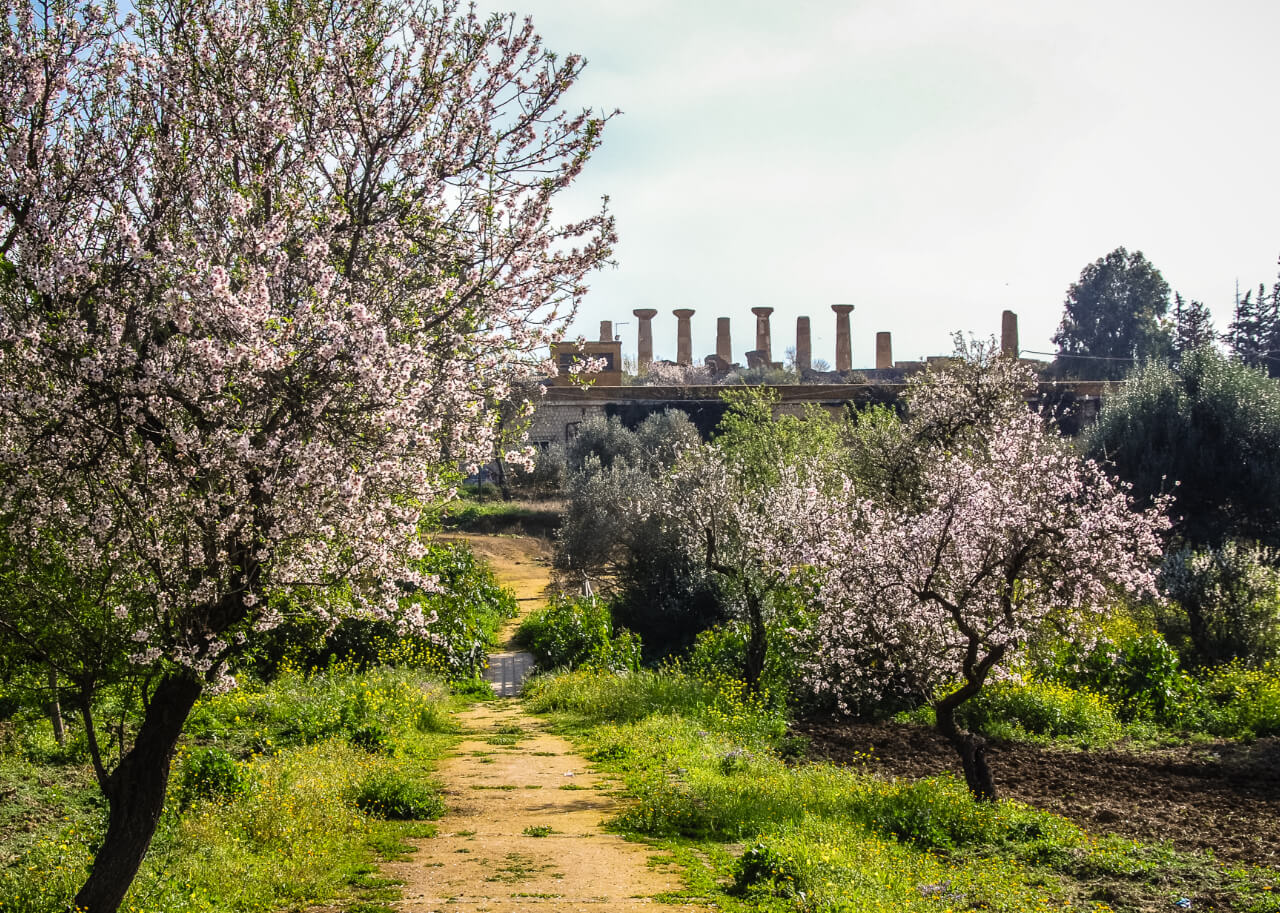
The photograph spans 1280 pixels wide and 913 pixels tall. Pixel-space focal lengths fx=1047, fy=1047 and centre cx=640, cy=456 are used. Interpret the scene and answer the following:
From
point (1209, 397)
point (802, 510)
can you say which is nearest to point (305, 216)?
point (802, 510)

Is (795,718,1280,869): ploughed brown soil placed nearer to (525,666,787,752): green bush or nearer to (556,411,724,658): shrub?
(525,666,787,752): green bush

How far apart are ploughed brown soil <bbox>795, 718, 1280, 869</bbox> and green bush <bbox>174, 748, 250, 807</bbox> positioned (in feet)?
20.0

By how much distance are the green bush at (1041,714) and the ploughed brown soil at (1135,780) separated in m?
0.68

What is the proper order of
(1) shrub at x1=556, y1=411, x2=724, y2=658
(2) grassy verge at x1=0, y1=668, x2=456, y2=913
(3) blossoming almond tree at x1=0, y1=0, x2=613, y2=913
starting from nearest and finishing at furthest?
(3) blossoming almond tree at x1=0, y1=0, x2=613, y2=913 < (2) grassy verge at x1=0, y1=668, x2=456, y2=913 < (1) shrub at x1=556, y1=411, x2=724, y2=658

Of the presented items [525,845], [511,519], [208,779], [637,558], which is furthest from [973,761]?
[511,519]

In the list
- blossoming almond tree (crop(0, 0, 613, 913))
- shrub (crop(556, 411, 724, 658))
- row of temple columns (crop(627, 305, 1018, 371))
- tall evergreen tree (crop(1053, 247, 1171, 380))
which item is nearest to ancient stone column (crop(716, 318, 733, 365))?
row of temple columns (crop(627, 305, 1018, 371))

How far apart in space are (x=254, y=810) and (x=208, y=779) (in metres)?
0.84

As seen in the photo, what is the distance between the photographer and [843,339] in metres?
66.9

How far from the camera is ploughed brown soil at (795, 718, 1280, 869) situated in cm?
868

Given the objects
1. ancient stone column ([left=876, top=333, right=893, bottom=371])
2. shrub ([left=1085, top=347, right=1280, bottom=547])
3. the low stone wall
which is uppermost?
ancient stone column ([left=876, top=333, right=893, bottom=371])

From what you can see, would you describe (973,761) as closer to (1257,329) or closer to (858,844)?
(858,844)

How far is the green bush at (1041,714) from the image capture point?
1266 cm

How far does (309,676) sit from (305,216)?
10.1m

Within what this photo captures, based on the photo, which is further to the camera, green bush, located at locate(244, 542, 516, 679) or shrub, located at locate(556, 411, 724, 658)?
shrub, located at locate(556, 411, 724, 658)
